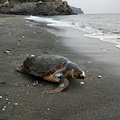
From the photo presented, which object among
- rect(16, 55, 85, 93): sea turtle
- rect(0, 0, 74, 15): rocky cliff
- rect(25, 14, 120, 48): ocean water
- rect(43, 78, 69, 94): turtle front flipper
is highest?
rect(0, 0, 74, 15): rocky cliff

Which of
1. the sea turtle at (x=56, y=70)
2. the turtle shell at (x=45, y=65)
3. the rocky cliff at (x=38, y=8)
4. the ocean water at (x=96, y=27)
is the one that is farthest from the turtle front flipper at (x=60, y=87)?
the rocky cliff at (x=38, y=8)

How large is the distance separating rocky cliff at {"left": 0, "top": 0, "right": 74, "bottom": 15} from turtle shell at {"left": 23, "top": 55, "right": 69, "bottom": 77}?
73270mm

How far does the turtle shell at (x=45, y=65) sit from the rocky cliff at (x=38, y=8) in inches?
2885

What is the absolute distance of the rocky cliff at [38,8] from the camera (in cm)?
7331

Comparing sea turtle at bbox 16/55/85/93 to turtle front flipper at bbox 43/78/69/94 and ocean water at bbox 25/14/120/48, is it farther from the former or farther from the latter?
ocean water at bbox 25/14/120/48

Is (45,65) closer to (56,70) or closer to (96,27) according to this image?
(56,70)

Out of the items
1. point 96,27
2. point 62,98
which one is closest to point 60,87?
point 62,98

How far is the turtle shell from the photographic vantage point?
10.2ft

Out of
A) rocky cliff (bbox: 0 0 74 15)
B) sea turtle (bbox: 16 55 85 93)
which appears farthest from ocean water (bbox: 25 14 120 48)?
rocky cliff (bbox: 0 0 74 15)

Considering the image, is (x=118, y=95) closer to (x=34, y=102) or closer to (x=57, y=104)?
(x=57, y=104)

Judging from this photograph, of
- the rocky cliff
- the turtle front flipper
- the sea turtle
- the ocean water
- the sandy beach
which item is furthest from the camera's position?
the rocky cliff

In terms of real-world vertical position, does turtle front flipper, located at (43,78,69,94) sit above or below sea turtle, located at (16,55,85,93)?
below

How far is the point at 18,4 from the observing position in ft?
249

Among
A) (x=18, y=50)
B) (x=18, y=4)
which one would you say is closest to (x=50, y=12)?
(x=18, y=4)
